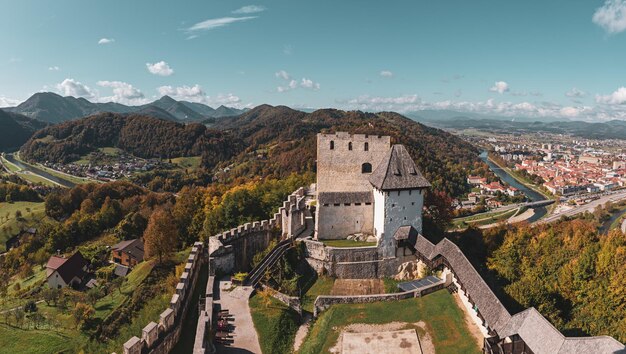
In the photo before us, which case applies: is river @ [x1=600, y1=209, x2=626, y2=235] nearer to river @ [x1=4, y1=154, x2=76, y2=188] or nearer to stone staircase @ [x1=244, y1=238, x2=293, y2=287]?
stone staircase @ [x1=244, y1=238, x2=293, y2=287]

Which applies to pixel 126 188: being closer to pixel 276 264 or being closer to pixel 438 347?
pixel 276 264

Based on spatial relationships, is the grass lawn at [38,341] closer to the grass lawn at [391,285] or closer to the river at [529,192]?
the grass lawn at [391,285]

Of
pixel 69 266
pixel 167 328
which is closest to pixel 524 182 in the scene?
pixel 69 266

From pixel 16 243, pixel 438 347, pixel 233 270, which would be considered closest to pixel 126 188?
pixel 16 243

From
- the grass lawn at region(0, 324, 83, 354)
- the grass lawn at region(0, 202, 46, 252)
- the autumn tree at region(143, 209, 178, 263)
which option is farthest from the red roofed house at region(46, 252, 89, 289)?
the grass lawn at region(0, 202, 46, 252)

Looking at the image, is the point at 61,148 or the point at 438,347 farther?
the point at 61,148

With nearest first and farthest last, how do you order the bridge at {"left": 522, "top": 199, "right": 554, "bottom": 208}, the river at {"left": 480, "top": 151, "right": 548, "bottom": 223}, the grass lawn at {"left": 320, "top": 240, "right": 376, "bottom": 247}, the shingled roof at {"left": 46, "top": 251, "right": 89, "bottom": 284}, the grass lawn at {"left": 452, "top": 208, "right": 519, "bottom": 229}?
the grass lawn at {"left": 320, "top": 240, "right": 376, "bottom": 247} < the shingled roof at {"left": 46, "top": 251, "right": 89, "bottom": 284} < the grass lawn at {"left": 452, "top": 208, "right": 519, "bottom": 229} < the river at {"left": 480, "top": 151, "right": 548, "bottom": 223} < the bridge at {"left": 522, "top": 199, "right": 554, "bottom": 208}

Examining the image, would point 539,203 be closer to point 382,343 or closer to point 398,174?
point 398,174
